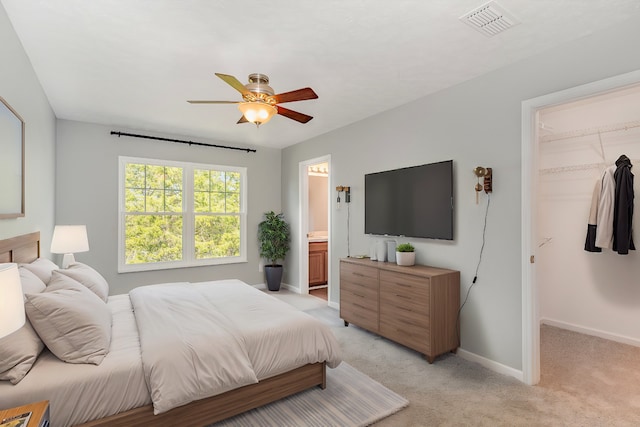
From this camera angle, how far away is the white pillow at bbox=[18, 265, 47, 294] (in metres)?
1.95

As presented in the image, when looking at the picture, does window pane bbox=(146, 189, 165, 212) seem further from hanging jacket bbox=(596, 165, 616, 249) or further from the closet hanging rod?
hanging jacket bbox=(596, 165, 616, 249)

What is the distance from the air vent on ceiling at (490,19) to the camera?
6.67 ft

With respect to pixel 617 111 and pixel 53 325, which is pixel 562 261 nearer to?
pixel 617 111


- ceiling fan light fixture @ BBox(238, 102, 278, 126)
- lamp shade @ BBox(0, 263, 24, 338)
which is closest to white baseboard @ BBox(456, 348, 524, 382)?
ceiling fan light fixture @ BBox(238, 102, 278, 126)

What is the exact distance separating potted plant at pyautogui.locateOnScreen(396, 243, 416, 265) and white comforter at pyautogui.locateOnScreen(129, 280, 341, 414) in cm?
130

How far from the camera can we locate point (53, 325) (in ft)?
5.87

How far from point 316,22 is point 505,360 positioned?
9.89 feet

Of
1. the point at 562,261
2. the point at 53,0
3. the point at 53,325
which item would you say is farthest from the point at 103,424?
the point at 562,261

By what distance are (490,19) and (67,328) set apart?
10.2 ft

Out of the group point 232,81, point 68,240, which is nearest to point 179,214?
point 68,240

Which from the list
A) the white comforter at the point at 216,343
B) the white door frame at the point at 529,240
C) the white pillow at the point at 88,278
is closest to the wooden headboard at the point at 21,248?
the white pillow at the point at 88,278

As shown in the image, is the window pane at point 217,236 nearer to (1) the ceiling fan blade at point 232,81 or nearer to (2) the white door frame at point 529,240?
(1) the ceiling fan blade at point 232,81

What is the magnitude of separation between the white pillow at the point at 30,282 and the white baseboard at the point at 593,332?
504cm

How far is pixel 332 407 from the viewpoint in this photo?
229 cm
